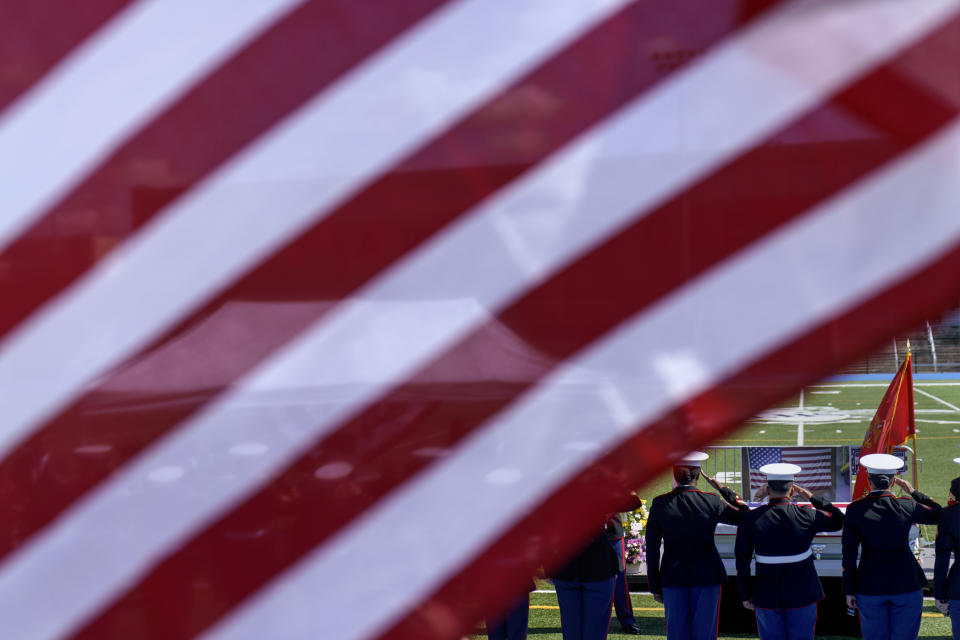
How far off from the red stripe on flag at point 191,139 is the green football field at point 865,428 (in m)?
11.1

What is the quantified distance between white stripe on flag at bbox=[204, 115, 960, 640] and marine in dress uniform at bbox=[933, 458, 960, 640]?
533 cm

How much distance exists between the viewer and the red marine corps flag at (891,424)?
659cm

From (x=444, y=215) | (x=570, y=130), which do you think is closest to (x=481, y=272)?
(x=444, y=215)

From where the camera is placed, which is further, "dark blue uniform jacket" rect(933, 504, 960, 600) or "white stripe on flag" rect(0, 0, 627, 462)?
"dark blue uniform jacket" rect(933, 504, 960, 600)

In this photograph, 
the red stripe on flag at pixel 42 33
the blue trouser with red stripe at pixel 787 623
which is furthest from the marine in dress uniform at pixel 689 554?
the red stripe on flag at pixel 42 33

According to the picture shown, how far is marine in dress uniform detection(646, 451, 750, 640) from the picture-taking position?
5859mm

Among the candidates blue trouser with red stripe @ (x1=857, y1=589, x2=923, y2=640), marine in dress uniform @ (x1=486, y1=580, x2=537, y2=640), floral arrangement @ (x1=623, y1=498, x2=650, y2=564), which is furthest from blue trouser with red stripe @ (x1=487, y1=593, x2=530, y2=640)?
blue trouser with red stripe @ (x1=857, y1=589, x2=923, y2=640)

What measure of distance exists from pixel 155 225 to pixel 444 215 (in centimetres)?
38

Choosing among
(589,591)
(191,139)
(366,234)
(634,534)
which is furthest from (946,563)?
(191,139)

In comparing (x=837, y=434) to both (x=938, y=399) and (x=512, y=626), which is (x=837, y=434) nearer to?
(x=938, y=399)

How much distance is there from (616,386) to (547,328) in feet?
0.39

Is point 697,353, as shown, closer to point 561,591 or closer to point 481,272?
point 481,272

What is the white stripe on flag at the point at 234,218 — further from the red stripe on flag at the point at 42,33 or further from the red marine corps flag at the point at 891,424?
the red marine corps flag at the point at 891,424

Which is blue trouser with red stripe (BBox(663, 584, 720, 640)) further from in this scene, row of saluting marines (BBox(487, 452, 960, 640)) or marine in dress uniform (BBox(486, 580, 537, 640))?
marine in dress uniform (BBox(486, 580, 537, 640))
